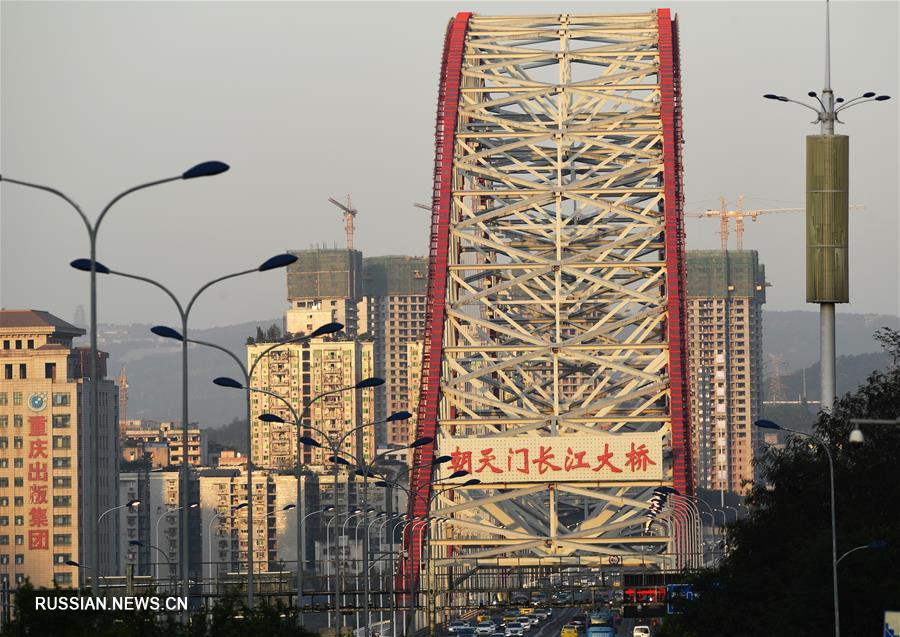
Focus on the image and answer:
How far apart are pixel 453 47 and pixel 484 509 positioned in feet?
82.3

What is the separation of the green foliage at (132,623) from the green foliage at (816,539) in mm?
15480

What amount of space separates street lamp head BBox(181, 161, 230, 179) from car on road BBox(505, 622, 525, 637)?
82820 mm

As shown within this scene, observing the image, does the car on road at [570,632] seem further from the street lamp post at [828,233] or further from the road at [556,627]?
the street lamp post at [828,233]

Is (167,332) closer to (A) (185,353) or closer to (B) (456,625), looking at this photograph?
(A) (185,353)

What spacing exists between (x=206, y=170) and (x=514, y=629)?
90.4 meters

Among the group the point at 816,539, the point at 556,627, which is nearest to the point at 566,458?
the point at 816,539

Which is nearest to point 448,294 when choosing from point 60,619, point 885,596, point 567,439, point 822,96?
point 567,439

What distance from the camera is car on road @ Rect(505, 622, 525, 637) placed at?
420ft

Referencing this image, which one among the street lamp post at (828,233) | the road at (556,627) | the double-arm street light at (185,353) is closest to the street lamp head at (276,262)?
the double-arm street light at (185,353)

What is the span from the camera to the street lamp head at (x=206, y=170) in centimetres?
4669

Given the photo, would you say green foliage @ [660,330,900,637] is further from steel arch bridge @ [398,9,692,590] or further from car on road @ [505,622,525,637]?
car on road @ [505,622,525,637]

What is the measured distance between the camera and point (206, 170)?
154ft

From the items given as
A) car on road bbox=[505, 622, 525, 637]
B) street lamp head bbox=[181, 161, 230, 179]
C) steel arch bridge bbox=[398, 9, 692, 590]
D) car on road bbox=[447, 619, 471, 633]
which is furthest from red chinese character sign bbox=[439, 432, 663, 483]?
street lamp head bbox=[181, 161, 230, 179]

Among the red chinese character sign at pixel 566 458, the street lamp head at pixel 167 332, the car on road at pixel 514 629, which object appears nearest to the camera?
the street lamp head at pixel 167 332
